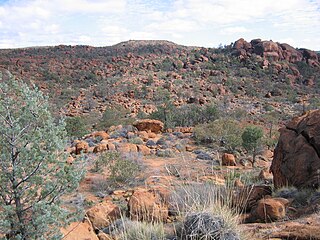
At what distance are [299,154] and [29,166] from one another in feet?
15.6

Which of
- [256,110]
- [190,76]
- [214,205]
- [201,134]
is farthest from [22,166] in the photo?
[190,76]

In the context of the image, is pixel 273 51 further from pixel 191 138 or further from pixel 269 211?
pixel 269 211

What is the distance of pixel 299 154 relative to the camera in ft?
→ 20.5

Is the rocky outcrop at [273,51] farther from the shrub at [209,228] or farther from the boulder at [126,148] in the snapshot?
the shrub at [209,228]

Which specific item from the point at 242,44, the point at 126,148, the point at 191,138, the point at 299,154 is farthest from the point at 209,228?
the point at 242,44

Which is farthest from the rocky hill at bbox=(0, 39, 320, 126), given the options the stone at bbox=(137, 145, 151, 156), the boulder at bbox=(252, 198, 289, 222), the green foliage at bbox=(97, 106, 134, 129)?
the boulder at bbox=(252, 198, 289, 222)

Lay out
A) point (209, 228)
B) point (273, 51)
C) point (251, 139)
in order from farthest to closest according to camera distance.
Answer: point (273, 51) → point (251, 139) → point (209, 228)

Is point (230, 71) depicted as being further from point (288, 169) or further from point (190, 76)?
point (288, 169)

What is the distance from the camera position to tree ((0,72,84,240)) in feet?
10.6

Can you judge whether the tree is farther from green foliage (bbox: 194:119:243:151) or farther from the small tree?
green foliage (bbox: 194:119:243:151)

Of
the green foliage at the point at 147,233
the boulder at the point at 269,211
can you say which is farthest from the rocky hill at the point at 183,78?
the green foliage at the point at 147,233

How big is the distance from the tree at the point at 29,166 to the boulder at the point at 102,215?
174 cm

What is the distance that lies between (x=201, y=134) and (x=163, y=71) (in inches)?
1053

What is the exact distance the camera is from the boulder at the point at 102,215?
16.9 ft
